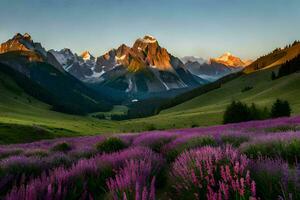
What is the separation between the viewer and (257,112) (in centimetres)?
7512

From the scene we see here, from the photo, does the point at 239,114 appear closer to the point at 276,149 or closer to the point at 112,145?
the point at 112,145

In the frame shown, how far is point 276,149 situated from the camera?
9055 millimetres

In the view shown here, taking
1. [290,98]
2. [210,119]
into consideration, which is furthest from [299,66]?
[210,119]

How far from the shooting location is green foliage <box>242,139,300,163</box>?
8633 millimetres

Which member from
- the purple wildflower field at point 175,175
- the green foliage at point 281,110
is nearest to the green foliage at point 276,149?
the purple wildflower field at point 175,175

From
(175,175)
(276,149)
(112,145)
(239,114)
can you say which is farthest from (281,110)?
(175,175)

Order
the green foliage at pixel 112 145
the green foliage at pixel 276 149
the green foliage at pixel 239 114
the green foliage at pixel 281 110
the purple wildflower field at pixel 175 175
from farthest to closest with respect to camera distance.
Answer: the green foliage at pixel 239 114
the green foliage at pixel 281 110
the green foliage at pixel 112 145
the green foliage at pixel 276 149
the purple wildflower field at pixel 175 175

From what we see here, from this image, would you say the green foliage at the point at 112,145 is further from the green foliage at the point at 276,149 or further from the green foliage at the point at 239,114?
the green foliage at the point at 239,114

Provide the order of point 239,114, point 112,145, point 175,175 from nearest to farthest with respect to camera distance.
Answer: point 175,175 → point 112,145 → point 239,114

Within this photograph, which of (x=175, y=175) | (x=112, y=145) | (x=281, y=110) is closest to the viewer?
(x=175, y=175)

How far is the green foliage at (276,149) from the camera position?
863cm

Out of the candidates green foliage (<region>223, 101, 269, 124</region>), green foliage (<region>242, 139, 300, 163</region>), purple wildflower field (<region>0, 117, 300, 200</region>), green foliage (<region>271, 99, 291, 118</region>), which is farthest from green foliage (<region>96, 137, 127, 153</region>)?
green foliage (<region>271, 99, 291, 118</region>)

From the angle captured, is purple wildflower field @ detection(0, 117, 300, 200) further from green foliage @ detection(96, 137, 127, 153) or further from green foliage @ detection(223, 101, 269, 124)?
green foliage @ detection(223, 101, 269, 124)

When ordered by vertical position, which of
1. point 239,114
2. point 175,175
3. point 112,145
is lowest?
point 175,175
